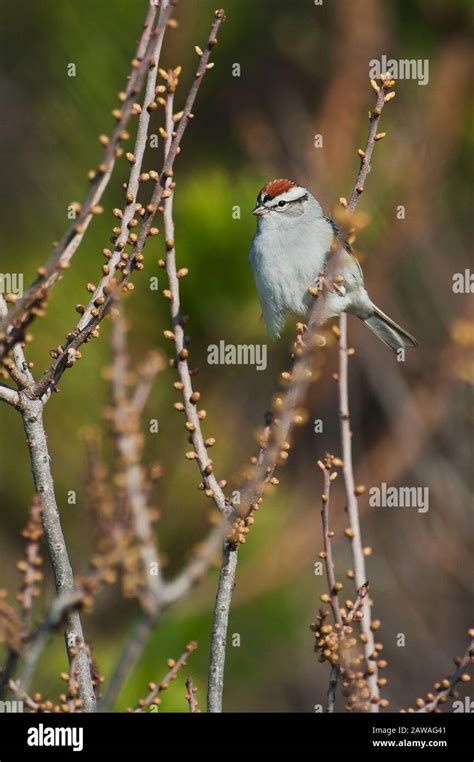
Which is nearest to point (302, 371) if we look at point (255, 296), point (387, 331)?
point (255, 296)

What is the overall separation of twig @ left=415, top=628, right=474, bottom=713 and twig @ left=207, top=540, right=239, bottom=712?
1.20ft

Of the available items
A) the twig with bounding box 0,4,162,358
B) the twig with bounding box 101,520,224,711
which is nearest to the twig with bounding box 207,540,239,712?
the twig with bounding box 0,4,162,358

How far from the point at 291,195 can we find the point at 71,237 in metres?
2.19

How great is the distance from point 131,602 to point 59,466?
0.49 metres

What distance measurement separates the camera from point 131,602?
8.32 feet

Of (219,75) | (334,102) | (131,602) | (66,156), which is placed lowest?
(131,602)

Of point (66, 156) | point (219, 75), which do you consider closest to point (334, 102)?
point (219, 75)

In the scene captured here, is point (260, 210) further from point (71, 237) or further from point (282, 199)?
point (71, 237)

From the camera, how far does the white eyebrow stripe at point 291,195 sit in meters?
3.50

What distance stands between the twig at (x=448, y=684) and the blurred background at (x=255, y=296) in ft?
3.02

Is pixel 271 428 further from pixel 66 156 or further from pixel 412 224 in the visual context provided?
pixel 412 224

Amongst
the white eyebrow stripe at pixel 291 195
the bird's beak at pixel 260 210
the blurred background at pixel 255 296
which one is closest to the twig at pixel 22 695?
the blurred background at pixel 255 296

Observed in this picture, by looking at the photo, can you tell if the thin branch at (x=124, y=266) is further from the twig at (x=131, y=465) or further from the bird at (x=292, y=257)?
the bird at (x=292, y=257)

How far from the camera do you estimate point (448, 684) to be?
1.72 metres
